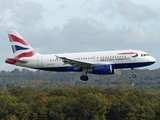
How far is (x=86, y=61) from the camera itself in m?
71.1

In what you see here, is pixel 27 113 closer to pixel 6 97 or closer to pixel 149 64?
pixel 6 97

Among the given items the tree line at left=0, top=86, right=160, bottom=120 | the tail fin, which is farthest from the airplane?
the tree line at left=0, top=86, right=160, bottom=120

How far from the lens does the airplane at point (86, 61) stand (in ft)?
229

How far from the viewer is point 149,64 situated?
71.4 meters

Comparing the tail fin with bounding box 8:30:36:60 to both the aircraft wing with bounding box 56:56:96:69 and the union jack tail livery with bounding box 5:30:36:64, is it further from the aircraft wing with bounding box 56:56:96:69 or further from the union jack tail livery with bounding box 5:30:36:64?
the aircraft wing with bounding box 56:56:96:69

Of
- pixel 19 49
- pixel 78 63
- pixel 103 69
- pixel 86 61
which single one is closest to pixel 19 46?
pixel 19 49

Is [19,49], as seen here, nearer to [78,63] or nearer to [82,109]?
[78,63]

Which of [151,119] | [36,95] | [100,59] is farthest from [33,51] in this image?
[36,95]

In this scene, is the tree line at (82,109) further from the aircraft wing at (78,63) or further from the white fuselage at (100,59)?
the aircraft wing at (78,63)

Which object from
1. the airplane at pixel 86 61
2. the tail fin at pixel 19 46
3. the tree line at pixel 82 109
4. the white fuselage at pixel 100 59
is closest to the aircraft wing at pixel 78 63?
the airplane at pixel 86 61

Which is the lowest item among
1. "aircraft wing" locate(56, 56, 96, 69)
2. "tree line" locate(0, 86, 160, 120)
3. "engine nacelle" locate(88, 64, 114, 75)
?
"tree line" locate(0, 86, 160, 120)

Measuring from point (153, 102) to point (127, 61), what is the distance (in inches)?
1992

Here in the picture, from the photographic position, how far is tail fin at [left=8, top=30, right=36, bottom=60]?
75562mm

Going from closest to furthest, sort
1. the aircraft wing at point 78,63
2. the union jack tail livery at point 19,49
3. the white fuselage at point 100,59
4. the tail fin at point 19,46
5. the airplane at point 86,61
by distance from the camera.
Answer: the aircraft wing at point 78,63 → the airplane at point 86,61 → the white fuselage at point 100,59 → the union jack tail livery at point 19,49 → the tail fin at point 19,46
